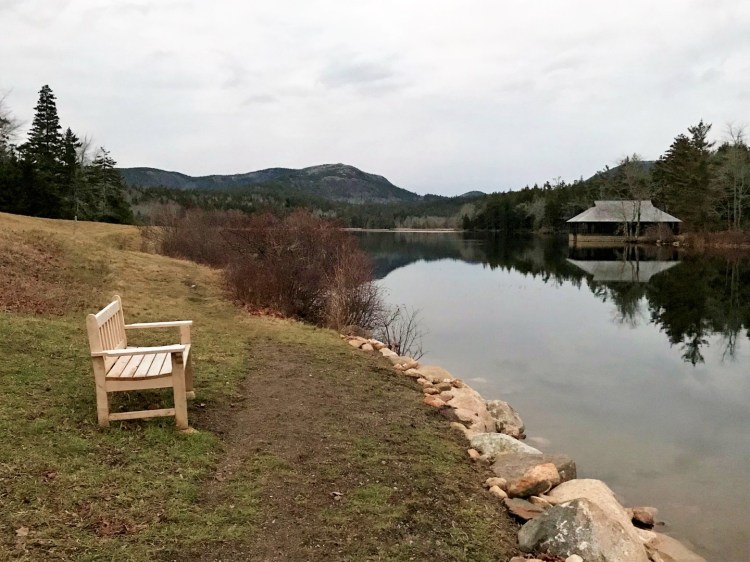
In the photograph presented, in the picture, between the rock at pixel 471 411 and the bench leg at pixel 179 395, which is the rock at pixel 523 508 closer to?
the rock at pixel 471 411

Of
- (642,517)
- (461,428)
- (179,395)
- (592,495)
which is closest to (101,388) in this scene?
(179,395)

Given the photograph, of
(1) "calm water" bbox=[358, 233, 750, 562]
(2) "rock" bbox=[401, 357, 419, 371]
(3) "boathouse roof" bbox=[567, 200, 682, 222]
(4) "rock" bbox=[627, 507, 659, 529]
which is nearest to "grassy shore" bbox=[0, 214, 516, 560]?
→ (2) "rock" bbox=[401, 357, 419, 371]

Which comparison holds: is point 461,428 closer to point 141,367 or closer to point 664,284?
point 141,367

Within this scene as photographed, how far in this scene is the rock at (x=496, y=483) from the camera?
18.3ft

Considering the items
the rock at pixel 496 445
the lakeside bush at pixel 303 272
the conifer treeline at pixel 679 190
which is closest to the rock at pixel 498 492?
the rock at pixel 496 445

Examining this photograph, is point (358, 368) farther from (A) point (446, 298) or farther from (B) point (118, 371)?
(A) point (446, 298)

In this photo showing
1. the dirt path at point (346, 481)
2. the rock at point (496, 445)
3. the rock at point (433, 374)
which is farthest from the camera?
the rock at point (433, 374)

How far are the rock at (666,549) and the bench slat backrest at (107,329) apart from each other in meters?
5.54

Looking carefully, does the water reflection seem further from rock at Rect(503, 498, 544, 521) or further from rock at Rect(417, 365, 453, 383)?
rock at Rect(503, 498, 544, 521)

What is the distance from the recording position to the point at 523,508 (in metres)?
5.23

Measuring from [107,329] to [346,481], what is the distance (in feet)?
9.82

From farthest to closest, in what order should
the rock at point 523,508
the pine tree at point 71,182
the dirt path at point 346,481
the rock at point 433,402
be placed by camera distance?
1. the pine tree at point 71,182
2. the rock at point 433,402
3. the rock at point 523,508
4. the dirt path at point 346,481

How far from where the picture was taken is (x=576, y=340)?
17.2 metres

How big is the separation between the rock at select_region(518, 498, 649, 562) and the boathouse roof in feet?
204
